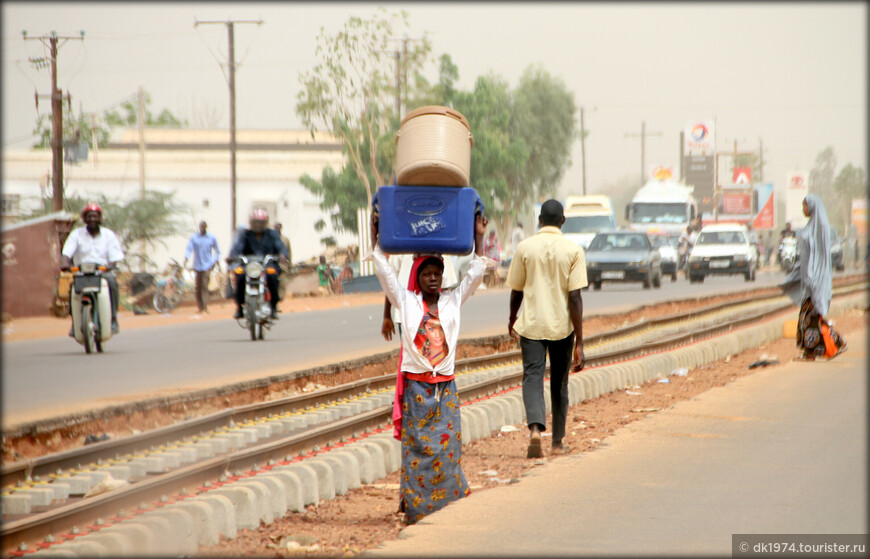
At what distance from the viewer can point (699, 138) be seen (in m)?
99.2

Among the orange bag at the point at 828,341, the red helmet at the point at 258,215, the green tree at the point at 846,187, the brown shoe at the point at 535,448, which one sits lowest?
the brown shoe at the point at 535,448

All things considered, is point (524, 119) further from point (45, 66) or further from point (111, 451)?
point (111, 451)

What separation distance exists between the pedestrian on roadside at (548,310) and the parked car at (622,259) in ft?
79.2

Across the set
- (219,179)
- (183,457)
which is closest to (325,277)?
(219,179)

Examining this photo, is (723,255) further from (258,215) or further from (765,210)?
(258,215)

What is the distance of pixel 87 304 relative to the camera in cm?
1395

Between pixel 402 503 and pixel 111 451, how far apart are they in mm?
2480

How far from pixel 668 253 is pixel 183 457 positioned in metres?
35.0

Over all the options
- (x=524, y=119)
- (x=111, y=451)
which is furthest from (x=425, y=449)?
(x=524, y=119)

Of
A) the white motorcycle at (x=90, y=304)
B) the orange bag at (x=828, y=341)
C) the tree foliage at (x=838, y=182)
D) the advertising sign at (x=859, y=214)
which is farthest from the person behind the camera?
the advertising sign at (x=859, y=214)

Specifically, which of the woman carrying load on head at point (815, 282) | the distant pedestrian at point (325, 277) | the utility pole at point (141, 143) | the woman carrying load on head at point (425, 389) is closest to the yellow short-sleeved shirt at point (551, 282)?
the woman carrying load on head at point (425, 389)

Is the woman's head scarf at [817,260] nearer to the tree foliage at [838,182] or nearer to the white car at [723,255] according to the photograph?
the white car at [723,255]

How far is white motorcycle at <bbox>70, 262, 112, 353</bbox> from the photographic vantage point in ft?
44.9

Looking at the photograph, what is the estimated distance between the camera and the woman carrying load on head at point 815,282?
13031mm
